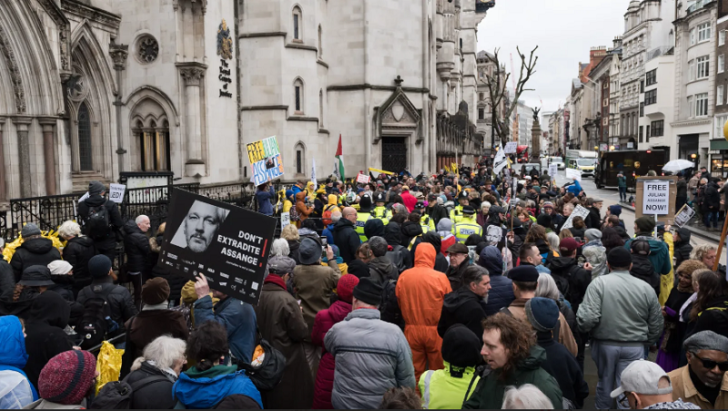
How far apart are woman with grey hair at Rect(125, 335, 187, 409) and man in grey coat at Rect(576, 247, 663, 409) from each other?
3676 millimetres

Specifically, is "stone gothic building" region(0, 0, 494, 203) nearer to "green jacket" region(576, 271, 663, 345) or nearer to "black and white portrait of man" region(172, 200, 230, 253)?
"black and white portrait of man" region(172, 200, 230, 253)

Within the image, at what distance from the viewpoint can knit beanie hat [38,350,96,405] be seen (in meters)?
3.44

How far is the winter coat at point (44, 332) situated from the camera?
4.57 meters

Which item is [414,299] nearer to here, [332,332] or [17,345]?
[332,332]

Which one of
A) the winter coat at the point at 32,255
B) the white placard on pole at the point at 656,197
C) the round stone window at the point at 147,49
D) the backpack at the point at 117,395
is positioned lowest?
the backpack at the point at 117,395

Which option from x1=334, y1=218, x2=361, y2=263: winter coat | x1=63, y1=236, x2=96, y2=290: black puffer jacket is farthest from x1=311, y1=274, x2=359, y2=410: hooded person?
x1=63, y1=236, x2=96, y2=290: black puffer jacket

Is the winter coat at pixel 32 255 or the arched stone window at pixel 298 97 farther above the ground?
the arched stone window at pixel 298 97

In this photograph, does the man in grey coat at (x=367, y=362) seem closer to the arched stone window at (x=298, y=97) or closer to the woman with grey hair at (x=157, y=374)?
the woman with grey hair at (x=157, y=374)

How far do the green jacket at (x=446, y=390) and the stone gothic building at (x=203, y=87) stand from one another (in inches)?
593

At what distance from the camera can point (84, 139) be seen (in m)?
20.1

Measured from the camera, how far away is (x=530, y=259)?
6.14 m

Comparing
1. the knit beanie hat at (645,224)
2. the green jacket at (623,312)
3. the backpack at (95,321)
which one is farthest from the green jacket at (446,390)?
the knit beanie hat at (645,224)

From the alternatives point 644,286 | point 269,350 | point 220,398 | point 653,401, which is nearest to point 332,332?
point 269,350

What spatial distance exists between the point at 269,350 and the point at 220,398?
2.90 ft
